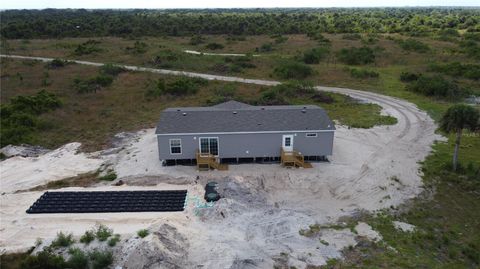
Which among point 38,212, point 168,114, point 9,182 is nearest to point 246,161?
point 168,114

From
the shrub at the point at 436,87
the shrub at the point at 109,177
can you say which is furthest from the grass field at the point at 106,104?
the shrub at the point at 436,87

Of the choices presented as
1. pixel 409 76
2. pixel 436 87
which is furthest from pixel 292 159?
pixel 409 76

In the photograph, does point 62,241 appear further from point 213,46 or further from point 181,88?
Result: point 213,46

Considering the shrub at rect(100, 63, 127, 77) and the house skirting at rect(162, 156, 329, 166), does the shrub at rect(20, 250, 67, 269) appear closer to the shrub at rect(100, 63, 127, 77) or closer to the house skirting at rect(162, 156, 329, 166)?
Result: the house skirting at rect(162, 156, 329, 166)

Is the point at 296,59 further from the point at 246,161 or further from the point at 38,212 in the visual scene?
the point at 38,212

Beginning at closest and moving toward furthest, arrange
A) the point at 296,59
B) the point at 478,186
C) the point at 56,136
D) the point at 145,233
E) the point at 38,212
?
the point at 145,233, the point at 38,212, the point at 478,186, the point at 56,136, the point at 296,59

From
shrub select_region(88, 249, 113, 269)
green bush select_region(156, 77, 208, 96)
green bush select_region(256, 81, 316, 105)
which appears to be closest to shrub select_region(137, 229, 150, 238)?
shrub select_region(88, 249, 113, 269)
